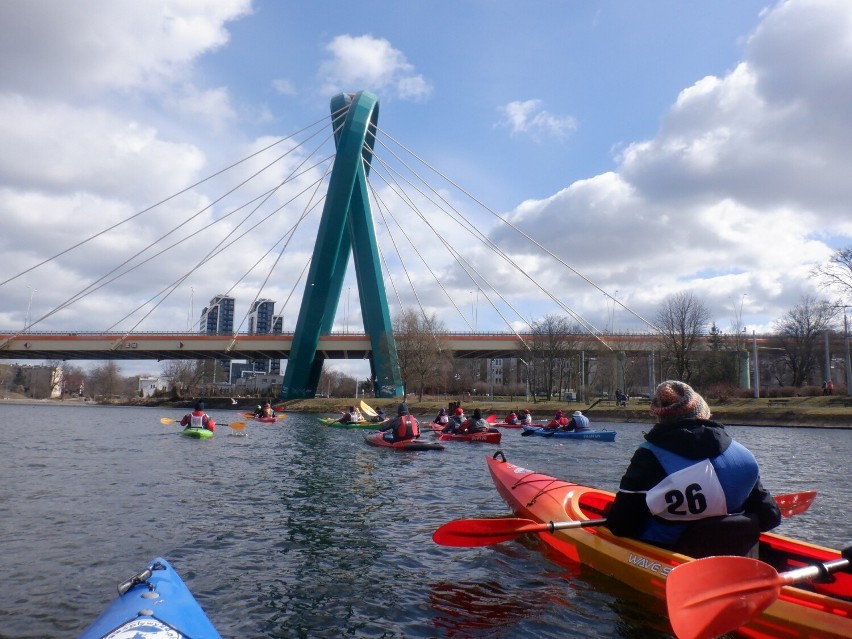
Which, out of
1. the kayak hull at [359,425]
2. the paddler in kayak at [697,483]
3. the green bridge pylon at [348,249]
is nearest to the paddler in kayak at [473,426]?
the kayak hull at [359,425]

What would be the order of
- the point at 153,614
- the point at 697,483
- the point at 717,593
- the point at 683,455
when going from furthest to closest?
the point at 683,455 → the point at 697,483 → the point at 717,593 → the point at 153,614

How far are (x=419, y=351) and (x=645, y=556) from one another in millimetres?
52689

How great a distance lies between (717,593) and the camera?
14.1ft

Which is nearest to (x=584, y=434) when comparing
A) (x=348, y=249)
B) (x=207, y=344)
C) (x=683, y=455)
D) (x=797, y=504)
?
(x=797, y=504)

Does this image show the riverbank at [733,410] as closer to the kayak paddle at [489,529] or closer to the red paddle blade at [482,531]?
the kayak paddle at [489,529]

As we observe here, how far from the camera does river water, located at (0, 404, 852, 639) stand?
5.69 meters

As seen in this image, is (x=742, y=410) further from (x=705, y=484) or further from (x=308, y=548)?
A: (x=705, y=484)

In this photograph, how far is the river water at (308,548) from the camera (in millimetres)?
5688

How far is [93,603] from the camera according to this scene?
19.4 feet

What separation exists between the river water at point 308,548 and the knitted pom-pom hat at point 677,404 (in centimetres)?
185

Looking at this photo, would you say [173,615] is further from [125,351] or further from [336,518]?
[125,351]

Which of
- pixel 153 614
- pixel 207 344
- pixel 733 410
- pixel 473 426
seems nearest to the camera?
pixel 153 614

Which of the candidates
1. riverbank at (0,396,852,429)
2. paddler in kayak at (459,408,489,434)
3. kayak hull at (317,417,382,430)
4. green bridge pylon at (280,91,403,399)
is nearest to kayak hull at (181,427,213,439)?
kayak hull at (317,417,382,430)

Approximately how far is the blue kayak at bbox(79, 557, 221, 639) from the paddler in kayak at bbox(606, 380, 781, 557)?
12.2 ft
